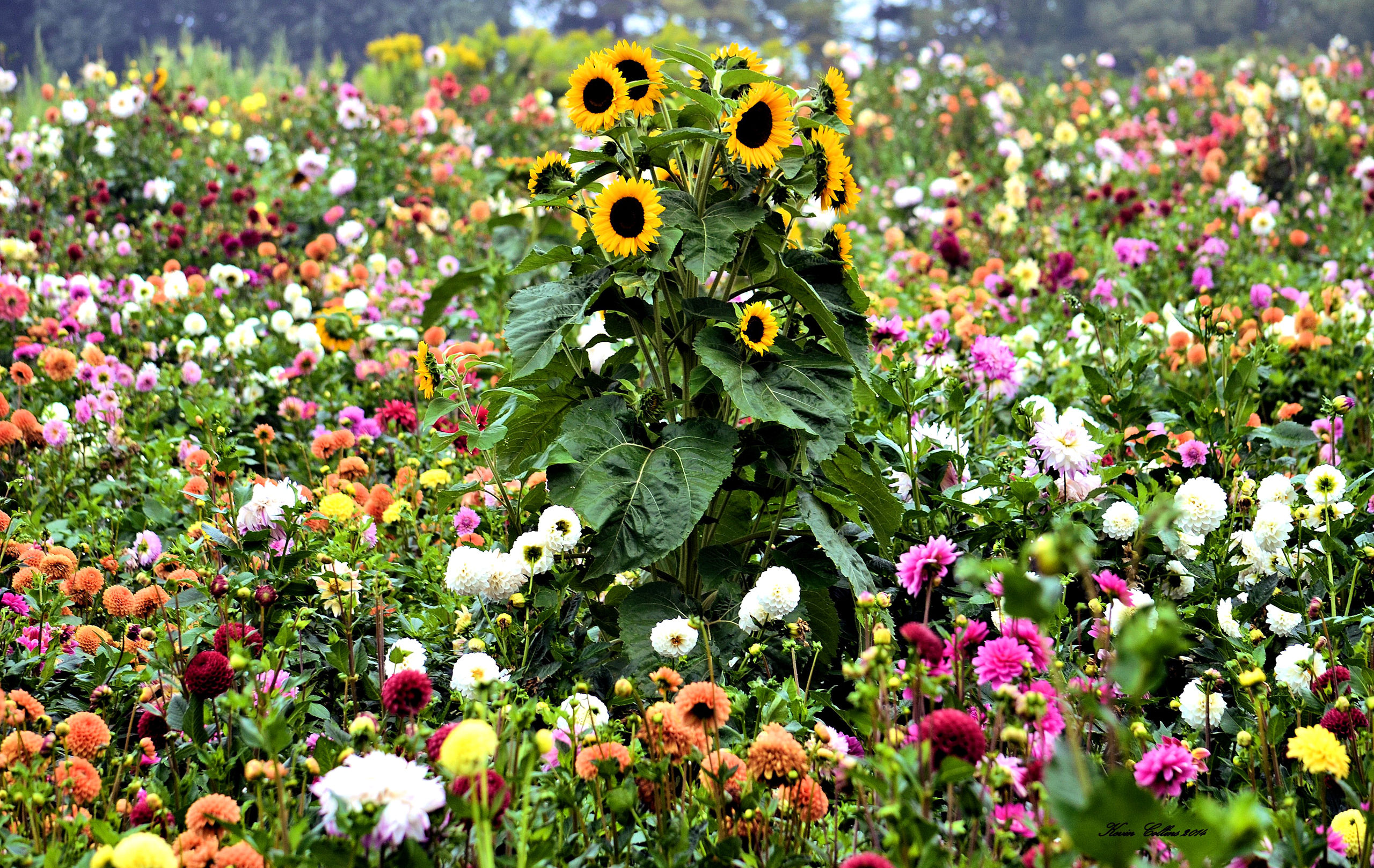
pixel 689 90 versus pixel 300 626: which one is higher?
pixel 689 90

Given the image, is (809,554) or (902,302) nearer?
(809,554)

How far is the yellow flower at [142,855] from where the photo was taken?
1.12m

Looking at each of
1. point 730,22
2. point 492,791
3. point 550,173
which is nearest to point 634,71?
point 550,173

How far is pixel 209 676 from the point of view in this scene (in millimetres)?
1617

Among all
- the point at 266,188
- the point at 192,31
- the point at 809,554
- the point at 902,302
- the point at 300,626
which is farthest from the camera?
the point at 192,31

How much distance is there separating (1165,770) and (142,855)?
1.31m

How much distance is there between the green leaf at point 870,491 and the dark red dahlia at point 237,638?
1.20 metres

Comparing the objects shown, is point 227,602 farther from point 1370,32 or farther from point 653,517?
point 1370,32

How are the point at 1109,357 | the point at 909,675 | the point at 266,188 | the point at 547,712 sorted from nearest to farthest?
1. the point at 909,675
2. the point at 547,712
3. the point at 1109,357
4. the point at 266,188

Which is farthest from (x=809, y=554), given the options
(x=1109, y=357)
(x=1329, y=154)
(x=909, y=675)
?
(x=1329, y=154)

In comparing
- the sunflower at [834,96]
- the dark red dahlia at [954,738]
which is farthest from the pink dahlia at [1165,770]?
the sunflower at [834,96]

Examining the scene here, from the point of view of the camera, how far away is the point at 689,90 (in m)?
1.88

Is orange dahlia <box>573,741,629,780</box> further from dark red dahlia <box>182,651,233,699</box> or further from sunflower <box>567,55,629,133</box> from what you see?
sunflower <box>567,55,629,133</box>

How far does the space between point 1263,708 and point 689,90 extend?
56.7 inches
